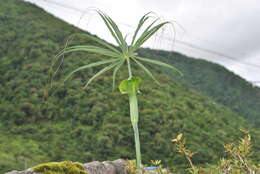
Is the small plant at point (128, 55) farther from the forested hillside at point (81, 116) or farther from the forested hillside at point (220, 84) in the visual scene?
the forested hillside at point (220, 84)

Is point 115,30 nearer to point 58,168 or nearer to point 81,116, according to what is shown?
point 58,168

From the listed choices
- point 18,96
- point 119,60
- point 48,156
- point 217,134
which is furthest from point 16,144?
point 119,60

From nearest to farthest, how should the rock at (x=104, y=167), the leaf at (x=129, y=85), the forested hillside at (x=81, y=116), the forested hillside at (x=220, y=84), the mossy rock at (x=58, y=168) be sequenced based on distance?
the leaf at (x=129, y=85)
the mossy rock at (x=58, y=168)
the rock at (x=104, y=167)
the forested hillside at (x=81, y=116)
the forested hillside at (x=220, y=84)

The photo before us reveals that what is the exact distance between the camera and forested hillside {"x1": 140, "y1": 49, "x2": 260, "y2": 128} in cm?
4659

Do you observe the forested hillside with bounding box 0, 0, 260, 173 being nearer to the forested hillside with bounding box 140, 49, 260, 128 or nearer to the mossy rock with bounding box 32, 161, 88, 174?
the forested hillside with bounding box 140, 49, 260, 128

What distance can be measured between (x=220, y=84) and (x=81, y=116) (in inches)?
1291

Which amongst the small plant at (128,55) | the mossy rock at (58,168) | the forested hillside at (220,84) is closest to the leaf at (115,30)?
the small plant at (128,55)

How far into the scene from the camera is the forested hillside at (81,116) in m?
21.9

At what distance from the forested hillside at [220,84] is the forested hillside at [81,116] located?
13.9 m

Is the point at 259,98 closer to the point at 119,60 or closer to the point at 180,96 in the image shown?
the point at 180,96

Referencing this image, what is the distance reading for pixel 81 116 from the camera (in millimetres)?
26109

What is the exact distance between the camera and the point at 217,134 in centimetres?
2758

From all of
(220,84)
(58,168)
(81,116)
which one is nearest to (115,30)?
(58,168)

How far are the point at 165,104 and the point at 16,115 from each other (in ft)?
37.2
